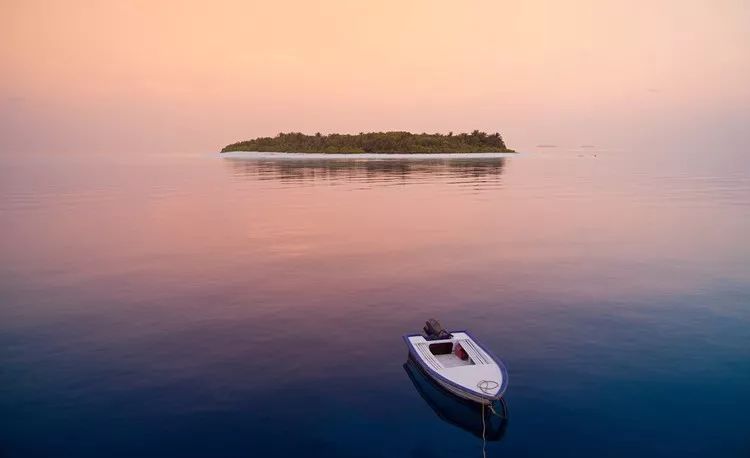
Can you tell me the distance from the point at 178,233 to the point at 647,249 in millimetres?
51525

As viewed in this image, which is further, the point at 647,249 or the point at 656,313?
the point at 647,249

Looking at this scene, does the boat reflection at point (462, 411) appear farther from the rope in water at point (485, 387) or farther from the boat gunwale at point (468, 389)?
the boat gunwale at point (468, 389)

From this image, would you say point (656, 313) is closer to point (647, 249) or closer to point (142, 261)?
point (647, 249)

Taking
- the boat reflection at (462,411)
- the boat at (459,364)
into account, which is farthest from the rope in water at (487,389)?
the boat reflection at (462,411)

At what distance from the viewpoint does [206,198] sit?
303 ft

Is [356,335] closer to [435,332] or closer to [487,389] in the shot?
[435,332]

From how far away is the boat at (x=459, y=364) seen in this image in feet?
66.8

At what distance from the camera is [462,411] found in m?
21.4

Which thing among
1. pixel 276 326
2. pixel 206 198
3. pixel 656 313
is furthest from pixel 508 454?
pixel 206 198

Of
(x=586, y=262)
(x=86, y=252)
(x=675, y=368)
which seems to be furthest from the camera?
(x=86, y=252)

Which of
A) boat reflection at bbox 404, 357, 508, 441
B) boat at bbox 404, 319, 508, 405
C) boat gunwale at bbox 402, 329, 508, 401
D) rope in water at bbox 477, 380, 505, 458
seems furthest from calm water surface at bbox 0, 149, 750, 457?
boat at bbox 404, 319, 508, 405

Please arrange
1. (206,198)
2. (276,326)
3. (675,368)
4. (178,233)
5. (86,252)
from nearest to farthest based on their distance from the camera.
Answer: (675,368)
(276,326)
(86,252)
(178,233)
(206,198)

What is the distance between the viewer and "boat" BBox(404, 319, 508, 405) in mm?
20375

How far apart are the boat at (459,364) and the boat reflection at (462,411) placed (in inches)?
22.3
